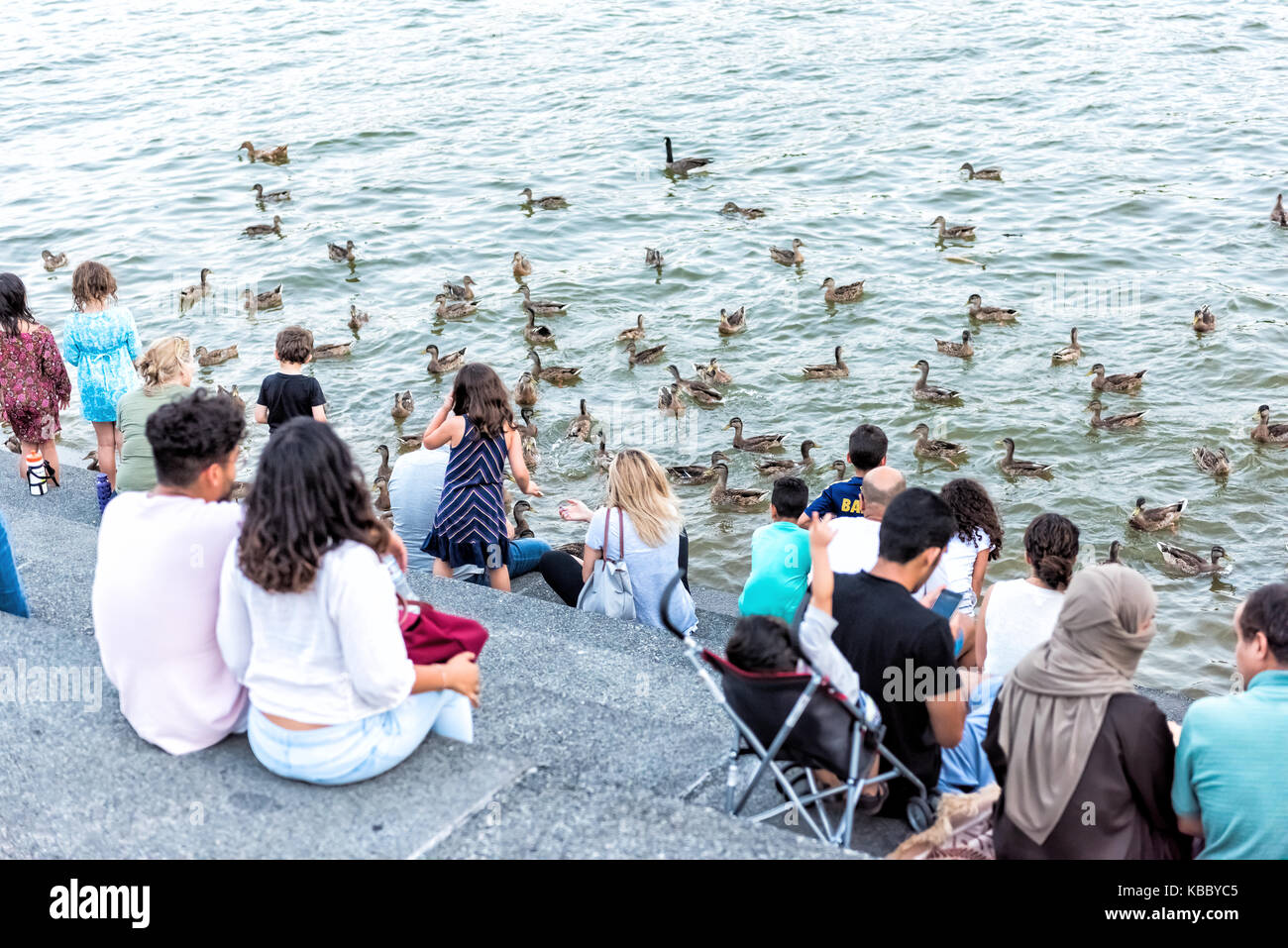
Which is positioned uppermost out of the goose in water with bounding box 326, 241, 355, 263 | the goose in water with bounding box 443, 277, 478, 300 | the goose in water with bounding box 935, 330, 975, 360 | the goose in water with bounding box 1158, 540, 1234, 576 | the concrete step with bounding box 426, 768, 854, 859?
the goose in water with bounding box 326, 241, 355, 263

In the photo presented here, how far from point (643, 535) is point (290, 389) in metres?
2.70

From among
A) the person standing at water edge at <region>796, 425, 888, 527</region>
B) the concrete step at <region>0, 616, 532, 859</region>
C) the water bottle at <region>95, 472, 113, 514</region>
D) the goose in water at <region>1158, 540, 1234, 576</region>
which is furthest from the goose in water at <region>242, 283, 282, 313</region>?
the concrete step at <region>0, 616, 532, 859</region>

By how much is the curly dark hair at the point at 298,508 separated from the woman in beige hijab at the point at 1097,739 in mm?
2616

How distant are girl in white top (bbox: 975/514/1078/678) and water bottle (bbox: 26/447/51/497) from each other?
7.53 m

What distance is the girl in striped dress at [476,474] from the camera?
7.76m

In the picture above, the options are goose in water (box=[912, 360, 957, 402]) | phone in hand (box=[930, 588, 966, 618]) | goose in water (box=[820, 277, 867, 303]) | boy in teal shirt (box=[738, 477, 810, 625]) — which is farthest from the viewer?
goose in water (box=[820, 277, 867, 303])

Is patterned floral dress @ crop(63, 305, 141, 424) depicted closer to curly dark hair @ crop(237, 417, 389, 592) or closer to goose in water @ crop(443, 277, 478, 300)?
curly dark hair @ crop(237, 417, 389, 592)

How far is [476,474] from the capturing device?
318 inches

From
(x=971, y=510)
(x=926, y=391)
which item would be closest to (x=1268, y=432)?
(x=926, y=391)

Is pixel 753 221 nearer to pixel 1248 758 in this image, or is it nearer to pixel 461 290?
pixel 461 290

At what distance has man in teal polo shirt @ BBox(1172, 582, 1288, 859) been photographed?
14.2 ft

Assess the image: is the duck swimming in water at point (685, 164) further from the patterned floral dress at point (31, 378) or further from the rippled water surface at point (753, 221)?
the patterned floral dress at point (31, 378)

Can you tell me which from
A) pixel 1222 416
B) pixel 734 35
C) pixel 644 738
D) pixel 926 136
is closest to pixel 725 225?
pixel 926 136
